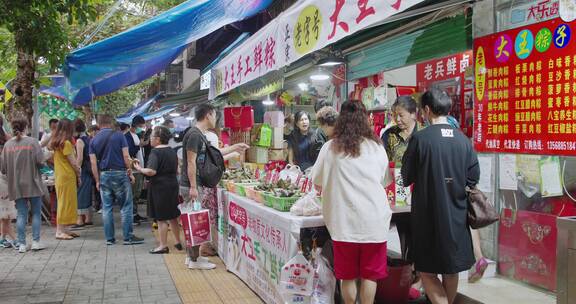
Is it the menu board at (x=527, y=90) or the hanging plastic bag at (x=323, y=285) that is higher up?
the menu board at (x=527, y=90)

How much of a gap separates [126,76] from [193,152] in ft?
16.7

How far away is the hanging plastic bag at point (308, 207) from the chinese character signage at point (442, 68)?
2643 mm

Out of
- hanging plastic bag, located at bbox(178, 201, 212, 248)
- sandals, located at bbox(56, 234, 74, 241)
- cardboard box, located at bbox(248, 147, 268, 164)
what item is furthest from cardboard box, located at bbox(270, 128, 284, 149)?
sandals, located at bbox(56, 234, 74, 241)

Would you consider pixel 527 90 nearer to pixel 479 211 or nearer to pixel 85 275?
pixel 479 211

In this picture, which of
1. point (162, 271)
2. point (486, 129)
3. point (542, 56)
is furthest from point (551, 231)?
point (162, 271)

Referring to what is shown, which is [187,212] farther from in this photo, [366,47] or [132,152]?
[132,152]

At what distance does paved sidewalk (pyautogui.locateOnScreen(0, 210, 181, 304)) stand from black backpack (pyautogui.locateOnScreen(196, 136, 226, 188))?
1352 mm

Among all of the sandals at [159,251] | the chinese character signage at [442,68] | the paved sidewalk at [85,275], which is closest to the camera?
the paved sidewalk at [85,275]

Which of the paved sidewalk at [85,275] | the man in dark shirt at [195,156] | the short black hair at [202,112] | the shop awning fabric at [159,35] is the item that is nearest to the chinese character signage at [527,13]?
the man in dark shirt at [195,156]

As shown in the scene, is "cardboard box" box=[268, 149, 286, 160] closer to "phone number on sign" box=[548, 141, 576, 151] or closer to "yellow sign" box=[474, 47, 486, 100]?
"yellow sign" box=[474, 47, 486, 100]

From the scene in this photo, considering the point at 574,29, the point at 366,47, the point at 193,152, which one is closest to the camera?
the point at 574,29

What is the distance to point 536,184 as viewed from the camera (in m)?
4.72

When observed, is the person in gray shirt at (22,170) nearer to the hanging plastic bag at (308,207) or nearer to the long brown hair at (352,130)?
the hanging plastic bag at (308,207)

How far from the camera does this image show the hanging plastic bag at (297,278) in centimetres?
399
